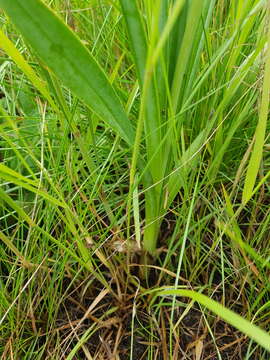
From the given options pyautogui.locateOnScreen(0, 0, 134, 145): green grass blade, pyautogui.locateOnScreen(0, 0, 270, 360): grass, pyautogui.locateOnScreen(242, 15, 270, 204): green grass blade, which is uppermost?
pyautogui.locateOnScreen(0, 0, 134, 145): green grass blade

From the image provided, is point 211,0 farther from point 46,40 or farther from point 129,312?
point 129,312

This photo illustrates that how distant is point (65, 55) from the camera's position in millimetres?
376

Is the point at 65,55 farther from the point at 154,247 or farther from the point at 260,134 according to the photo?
the point at 154,247

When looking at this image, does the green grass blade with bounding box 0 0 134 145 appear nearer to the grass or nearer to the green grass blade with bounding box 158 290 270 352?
the grass

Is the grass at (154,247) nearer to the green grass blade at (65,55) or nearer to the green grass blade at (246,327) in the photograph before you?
the green grass blade at (65,55)

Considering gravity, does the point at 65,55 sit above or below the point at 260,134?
above

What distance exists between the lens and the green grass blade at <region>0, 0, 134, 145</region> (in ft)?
1.12

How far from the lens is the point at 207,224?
24.9 inches

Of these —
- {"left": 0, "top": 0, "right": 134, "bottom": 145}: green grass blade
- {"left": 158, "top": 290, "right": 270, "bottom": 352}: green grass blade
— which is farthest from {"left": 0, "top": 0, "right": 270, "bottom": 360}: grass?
{"left": 158, "top": 290, "right": 270, "bottom": 352}: green grass blade

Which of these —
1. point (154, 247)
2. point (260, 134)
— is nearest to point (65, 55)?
point (260, 134)

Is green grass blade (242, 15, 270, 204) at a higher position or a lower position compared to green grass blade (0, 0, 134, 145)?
lower

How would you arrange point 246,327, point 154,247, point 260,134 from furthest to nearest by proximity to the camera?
point 154,247 → point 260,134 → point 246,327

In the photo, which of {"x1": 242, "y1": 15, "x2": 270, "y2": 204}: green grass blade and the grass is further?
the grass

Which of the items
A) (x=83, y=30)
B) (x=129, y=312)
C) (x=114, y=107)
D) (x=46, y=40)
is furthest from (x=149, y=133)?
(x=83, y=30)
